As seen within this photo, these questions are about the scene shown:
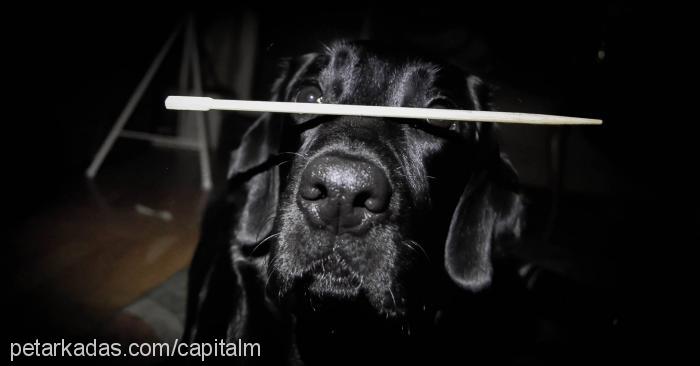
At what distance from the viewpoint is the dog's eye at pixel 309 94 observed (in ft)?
4.16

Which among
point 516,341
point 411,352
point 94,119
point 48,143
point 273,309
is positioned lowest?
point 516,341

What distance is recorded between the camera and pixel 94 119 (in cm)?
323

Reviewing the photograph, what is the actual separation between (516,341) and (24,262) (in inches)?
92.7

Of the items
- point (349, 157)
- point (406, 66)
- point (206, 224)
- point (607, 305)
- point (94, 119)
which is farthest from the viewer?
point (94, 119)

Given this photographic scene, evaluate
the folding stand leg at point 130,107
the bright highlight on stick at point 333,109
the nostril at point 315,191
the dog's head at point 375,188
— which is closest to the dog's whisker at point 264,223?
the dog's head at point 375,188

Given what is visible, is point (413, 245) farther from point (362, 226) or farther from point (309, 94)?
point (309, 94)

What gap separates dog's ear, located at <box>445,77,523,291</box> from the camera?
4.19 ft

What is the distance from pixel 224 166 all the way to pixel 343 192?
3735mm

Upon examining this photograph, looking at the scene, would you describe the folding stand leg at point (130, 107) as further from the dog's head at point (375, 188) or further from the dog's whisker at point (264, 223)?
the dog's whisker at point (264, 223)

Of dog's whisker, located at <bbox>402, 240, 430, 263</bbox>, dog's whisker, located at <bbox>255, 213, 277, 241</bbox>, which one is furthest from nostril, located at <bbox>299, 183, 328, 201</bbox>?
dog's whisker, located at <bbox>255, 213, 277, 241</bbox>

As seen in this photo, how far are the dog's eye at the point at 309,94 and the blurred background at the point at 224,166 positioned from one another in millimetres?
267

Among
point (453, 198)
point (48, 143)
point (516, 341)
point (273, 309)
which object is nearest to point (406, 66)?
point (453, 198)

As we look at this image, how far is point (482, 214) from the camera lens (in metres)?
1.32

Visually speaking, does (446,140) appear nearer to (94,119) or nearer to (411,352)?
(411,352)
